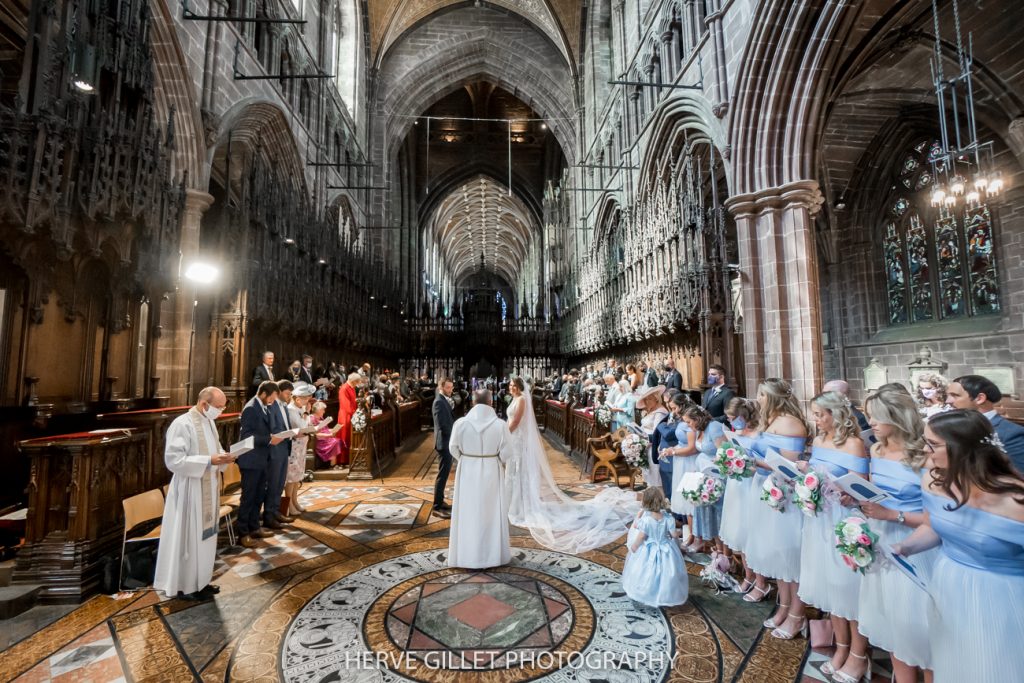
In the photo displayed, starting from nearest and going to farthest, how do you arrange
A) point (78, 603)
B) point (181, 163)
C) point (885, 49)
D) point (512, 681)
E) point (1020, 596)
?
point (1020, 596) < point (512, 681) < point (78, 603) < point (181, 163) < point (885, 49)

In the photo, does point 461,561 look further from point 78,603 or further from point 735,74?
point 735,74

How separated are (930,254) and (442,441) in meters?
12.7

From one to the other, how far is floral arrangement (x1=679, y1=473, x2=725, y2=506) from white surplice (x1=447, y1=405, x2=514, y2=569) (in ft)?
5.26

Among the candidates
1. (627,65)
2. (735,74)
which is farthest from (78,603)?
(627,65)

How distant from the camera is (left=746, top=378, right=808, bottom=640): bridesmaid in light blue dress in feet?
9.82

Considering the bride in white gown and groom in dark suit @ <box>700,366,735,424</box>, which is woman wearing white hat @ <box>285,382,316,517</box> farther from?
groom in dark suit @ <box>700,366,735,424</box>

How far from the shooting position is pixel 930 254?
1130cm

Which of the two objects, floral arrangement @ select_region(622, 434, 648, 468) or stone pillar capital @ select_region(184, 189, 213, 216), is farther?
stone pillar capital @ select_region(184, 189, 213, 216)

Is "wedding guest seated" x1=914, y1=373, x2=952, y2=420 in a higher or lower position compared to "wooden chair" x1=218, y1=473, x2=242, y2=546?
higher

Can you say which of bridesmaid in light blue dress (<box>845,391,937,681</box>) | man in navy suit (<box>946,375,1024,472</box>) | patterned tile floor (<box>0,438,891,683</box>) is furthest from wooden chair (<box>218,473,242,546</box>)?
man in navy suit (<box>946,375,1024,472</box>)

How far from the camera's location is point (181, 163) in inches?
309

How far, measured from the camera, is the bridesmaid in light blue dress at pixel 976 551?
1.67m

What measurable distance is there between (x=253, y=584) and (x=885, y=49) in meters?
12.8

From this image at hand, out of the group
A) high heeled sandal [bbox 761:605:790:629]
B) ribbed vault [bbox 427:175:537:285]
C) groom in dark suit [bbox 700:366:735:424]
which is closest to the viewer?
high heeled sandal [bbox 761:605:790:629]
